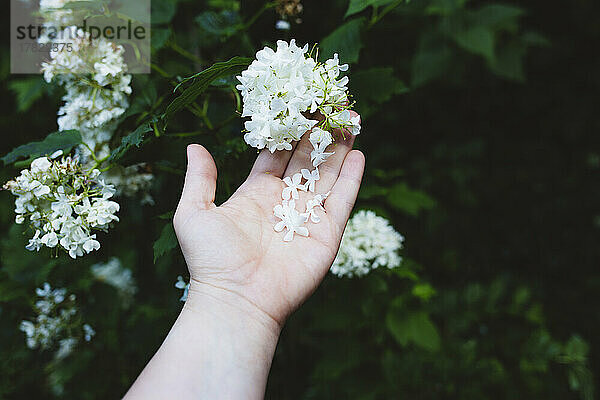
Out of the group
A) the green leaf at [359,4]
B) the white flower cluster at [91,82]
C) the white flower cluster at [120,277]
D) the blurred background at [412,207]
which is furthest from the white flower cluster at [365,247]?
the white flower cluster at [120,277]

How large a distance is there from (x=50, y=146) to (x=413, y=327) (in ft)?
5.19

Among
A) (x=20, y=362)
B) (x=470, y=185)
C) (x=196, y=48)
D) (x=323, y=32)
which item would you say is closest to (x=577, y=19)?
(x=470, y=185)

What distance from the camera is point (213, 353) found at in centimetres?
128

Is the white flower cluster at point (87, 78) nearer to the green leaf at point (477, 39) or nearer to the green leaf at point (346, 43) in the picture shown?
the green leaf at point (346, 43)

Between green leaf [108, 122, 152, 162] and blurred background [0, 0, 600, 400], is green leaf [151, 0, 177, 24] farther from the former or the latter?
green leaf [108, 122, 152, 162]

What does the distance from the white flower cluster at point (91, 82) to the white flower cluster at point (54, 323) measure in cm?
82

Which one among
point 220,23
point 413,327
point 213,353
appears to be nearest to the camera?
point 213,353

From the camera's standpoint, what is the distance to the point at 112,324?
2.39 metres

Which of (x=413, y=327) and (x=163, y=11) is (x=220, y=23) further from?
(x=413, y=327)

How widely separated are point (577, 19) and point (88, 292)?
411 centimetres

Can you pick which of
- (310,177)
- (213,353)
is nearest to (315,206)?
(310,177)

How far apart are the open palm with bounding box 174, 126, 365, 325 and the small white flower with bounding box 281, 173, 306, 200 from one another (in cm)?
2

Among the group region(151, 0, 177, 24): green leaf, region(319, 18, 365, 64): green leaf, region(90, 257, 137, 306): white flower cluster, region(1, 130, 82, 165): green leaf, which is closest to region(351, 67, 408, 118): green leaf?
region(319, 18, 365, 64): green leaf

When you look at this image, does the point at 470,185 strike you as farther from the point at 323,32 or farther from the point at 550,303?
the point at 323,32
